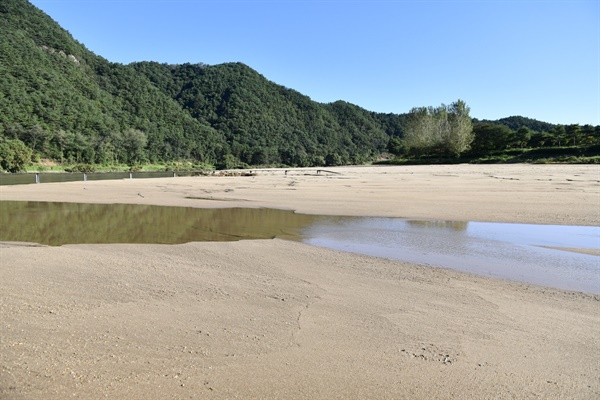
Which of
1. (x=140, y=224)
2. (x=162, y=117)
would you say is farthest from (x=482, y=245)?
(x=162, y=117)

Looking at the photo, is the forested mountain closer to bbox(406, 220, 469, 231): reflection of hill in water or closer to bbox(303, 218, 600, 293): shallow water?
bbox(406, 220, 469, 231): reflection of hill in water

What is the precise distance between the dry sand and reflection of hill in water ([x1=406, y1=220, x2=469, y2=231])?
4979 millimetres

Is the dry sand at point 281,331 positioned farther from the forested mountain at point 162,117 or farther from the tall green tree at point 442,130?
the forested mountain at point 162,117

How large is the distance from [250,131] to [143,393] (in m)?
137

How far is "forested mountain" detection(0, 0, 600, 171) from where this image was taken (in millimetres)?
87750

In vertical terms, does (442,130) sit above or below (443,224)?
above

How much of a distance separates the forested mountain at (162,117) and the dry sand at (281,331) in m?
74.1

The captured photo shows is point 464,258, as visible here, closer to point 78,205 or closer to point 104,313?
point 104,313

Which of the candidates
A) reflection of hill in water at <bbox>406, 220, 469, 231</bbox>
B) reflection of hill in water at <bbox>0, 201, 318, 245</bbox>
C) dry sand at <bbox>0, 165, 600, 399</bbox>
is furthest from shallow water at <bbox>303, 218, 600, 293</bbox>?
reflection of hill in water at <bbox>0, 201, 318, 245</bbox>

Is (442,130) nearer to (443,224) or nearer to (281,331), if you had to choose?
(443,224)

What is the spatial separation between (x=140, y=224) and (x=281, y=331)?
375 inches

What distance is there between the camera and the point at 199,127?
130 m

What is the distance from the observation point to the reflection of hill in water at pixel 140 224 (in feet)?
32.0

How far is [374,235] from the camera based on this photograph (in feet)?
32.8
